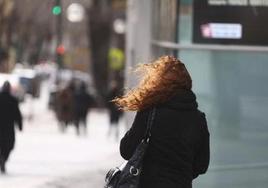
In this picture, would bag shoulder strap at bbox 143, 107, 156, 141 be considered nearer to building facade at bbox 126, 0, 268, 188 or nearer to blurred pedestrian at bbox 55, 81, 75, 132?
building facade at bbox 126, 0, 268, 188

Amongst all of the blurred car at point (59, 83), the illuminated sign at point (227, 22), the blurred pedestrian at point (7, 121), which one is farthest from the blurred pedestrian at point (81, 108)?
the illuminated sign at point (227, 22)

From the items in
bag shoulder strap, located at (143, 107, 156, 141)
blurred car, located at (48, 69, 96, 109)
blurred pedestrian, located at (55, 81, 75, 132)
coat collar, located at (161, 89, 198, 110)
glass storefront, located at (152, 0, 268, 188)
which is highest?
coat collar, located at (161, 89, 198, 110)

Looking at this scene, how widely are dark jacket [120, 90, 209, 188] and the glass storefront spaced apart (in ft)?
17.3

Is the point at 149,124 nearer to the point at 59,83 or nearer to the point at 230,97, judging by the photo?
the point at 230,97

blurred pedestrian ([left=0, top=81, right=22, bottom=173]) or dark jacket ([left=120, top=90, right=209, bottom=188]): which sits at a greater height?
dark jacket ([left=120, top=90, right=209, bottom=188])

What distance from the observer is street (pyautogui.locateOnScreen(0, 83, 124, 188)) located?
1405cm

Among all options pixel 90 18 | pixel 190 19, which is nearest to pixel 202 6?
pixel 190 19

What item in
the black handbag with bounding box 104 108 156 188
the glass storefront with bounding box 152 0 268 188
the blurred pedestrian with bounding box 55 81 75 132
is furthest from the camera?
the blurred pedestrian with bounding box 55 81 75 132

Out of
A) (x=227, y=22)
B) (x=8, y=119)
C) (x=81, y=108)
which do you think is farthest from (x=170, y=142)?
(x=81, y=108)

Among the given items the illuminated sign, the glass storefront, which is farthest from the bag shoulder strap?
the illuminated sign

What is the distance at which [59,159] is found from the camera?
18.7 m

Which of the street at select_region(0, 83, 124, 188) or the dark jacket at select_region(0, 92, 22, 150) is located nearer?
the street at select_region(0, 83, 124, 188)

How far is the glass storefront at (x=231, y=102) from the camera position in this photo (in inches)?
431

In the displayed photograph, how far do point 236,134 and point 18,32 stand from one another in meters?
49.2
